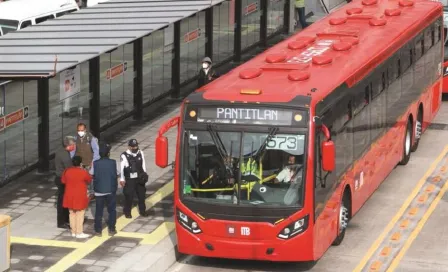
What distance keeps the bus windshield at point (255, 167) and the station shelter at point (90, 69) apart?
3.77 m

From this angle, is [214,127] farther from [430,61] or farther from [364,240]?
[430,61]

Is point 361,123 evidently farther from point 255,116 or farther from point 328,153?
point 255,116

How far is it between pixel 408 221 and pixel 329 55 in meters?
3.01

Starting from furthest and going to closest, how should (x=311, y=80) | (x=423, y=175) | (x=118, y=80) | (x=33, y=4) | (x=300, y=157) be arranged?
1. (x=33, y=4)
2. (x=118, y=80)
3. (x=423, y=175)
4. (x=311, y=80)
5. (x=300, y=157)

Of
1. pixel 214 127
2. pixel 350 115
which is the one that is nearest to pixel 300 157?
pixel 214 127

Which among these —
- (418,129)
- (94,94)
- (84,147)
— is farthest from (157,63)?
(84,147)

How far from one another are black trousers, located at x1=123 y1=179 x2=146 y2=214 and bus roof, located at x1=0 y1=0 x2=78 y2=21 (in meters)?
14.6

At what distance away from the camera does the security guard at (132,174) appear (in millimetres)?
20609

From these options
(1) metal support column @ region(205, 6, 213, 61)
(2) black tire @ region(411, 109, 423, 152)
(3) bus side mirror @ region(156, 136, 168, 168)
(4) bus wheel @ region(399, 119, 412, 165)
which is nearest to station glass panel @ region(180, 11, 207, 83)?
(1) metal support column @ region(205, 6, 213, 61)

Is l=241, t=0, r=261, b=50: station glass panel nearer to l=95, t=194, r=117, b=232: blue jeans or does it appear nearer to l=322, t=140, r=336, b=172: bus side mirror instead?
l=95, t=194, r=117, b=232: blue jeans

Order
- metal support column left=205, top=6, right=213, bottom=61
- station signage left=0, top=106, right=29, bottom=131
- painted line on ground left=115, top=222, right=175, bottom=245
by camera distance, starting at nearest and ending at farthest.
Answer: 1. painted line on ground left=115, top=222, right=175, bottom=245
2. station signage left=0, top=106, right=29, bottom=131
3. metal support column left=205, top=6, right=213, bottom=61

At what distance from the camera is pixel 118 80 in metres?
27.6

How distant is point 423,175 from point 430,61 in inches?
162

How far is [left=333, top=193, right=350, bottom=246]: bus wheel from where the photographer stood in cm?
2002
